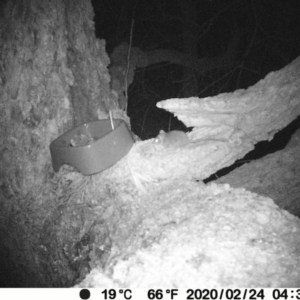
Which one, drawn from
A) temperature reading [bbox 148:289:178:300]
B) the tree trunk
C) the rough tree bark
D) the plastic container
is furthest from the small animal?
temperature reading [bbox 148:289:178:300]

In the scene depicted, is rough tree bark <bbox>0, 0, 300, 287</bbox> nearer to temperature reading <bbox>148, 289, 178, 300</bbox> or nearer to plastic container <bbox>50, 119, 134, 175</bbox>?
plastic container <bbox>50, 119, 134, 175</bbox>

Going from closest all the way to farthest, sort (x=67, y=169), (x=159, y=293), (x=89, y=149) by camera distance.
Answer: (x=159, y=293)
(x=89, y=149)
(x=67, y=169)

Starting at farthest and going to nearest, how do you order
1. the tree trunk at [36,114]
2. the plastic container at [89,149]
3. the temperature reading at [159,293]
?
the tree trunk at [36,114]
the plastic container at [89,149]
the temperature reading at [159,293]

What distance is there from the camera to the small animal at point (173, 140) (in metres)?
1.60

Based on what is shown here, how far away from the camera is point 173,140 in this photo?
162 centimetres

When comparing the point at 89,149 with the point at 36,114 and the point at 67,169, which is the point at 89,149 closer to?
the point at 67,169

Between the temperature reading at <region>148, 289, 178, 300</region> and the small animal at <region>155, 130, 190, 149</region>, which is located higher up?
the small animal at <region>155, 130, 190, 149</region>

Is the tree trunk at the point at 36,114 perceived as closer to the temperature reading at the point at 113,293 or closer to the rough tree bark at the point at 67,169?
the rough tree bark at the point at 67,169

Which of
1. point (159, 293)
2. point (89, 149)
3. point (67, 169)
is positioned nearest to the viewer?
point (159, 293)

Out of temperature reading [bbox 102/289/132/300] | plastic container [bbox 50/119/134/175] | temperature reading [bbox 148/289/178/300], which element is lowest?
temperature reading [bbox 102/289/132/300]

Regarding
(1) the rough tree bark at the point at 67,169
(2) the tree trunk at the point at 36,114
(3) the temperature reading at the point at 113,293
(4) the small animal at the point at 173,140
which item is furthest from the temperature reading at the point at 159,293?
(4) the small animal at the point at 173,140

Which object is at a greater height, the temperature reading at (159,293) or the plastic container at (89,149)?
the plastic container at (89,149)

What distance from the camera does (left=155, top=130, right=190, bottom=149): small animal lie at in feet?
5.25

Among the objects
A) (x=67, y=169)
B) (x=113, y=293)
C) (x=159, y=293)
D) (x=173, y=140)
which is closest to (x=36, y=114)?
(x=67, y=169)
